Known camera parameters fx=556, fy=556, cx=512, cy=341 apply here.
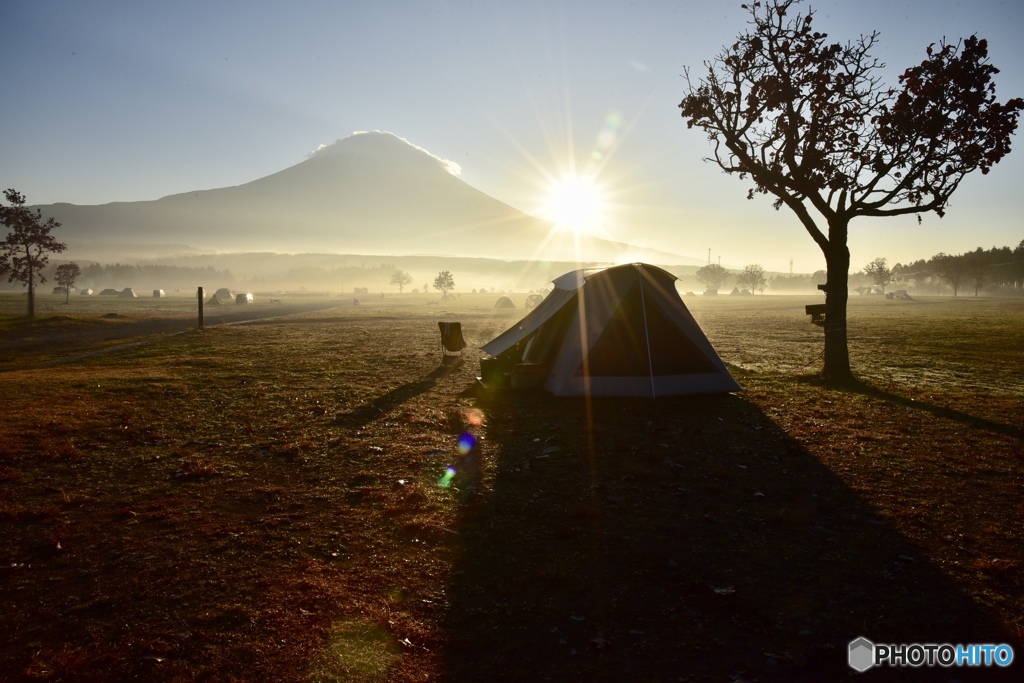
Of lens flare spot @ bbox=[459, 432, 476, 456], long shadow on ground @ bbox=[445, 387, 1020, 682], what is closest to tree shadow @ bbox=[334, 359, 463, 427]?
lens flare spot @ bbox=[459, 432, 476, 456]

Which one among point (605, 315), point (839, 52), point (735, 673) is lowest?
point (735, 673)

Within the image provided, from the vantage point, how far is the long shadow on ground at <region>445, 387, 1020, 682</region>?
3695mm

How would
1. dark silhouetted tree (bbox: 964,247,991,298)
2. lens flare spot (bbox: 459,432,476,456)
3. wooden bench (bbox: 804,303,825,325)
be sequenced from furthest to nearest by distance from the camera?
dark silhouetted tree (bbox: 964,247,991,298) → wooden bench (bbox: 804,303,825,325) → lens flare spot (bbox: 459,432,476,456)

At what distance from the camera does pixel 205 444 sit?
27.9 feet

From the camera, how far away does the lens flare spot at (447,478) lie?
22.6 feet

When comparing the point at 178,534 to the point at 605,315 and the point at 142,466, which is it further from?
the point at 605,315

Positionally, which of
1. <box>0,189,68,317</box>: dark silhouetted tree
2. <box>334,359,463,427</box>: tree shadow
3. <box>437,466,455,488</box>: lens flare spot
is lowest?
<box>437,466,455,488</box>: lens flare spot

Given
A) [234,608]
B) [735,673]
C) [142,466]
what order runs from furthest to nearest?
[142,466], [234,608], [735,673]

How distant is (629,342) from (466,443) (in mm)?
4343

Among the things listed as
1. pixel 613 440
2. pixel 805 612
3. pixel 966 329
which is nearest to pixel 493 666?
pixel 805 612

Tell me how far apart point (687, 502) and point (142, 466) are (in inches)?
277

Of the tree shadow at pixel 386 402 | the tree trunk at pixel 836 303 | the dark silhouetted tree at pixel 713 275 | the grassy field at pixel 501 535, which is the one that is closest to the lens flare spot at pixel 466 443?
the grassy field at pixel 501 535

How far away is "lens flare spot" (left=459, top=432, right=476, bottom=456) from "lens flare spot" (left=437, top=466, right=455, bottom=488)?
27.2 inches

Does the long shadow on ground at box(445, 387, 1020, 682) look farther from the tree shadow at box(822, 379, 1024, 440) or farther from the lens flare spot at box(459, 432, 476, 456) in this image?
the tree shadow at box(822, 379, 1024, 440)
